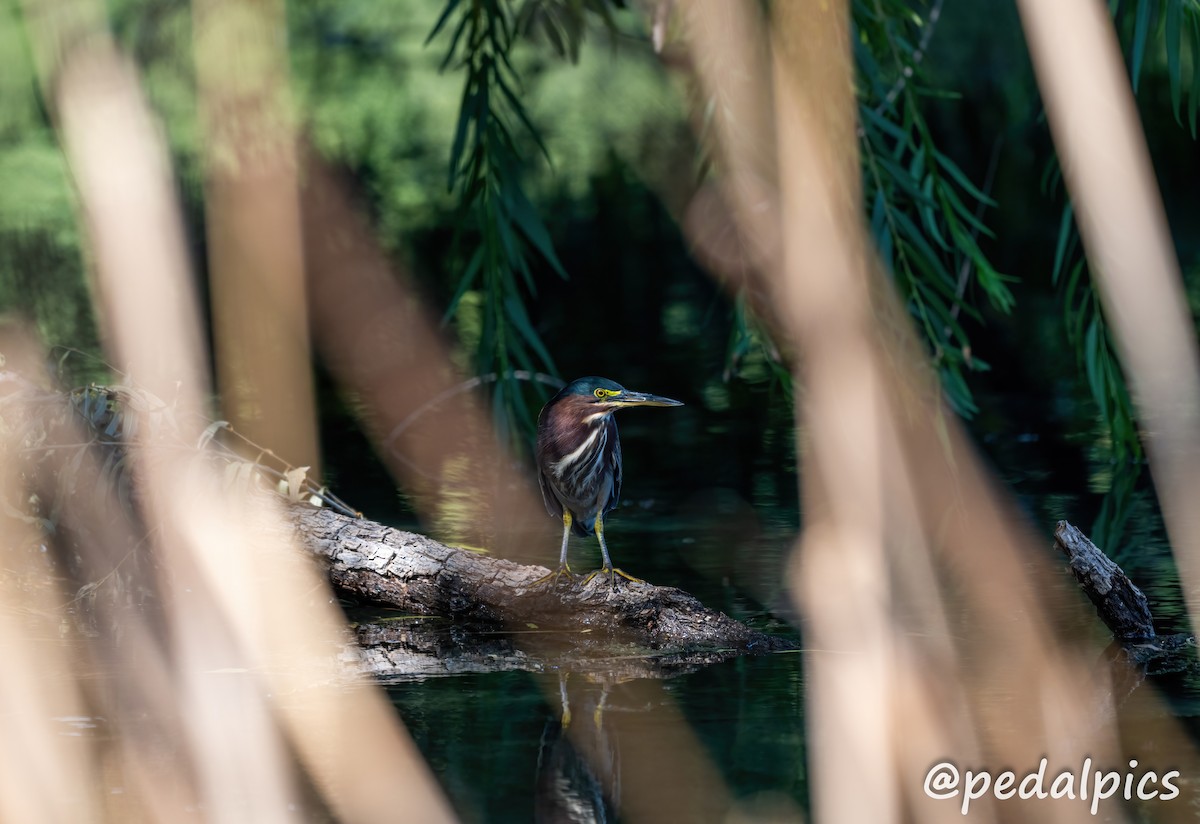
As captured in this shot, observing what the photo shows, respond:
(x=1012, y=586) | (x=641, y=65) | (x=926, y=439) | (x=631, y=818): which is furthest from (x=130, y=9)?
(x=641, y=65)

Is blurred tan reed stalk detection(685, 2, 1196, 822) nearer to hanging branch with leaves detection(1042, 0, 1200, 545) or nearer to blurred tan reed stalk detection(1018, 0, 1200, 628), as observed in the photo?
blurred tan reed stalk detection(1018, 0, 1200, 628)

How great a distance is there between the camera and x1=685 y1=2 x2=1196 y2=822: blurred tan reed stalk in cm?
362

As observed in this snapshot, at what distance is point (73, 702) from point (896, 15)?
113 inches

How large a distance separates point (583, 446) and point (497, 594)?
16.7 inches

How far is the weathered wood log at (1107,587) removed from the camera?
12.5 ft

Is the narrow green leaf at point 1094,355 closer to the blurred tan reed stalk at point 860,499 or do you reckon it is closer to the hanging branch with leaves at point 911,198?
the hanging branch with leaves at point 911,198

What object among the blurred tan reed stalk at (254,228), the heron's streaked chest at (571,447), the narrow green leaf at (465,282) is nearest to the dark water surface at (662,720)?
the heron's streaked chest at (571,447)

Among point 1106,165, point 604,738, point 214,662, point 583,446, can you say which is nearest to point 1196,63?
point 1106,165

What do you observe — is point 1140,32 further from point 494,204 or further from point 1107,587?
point 494,204

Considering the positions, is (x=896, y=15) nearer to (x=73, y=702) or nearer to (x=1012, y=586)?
(x=1012, y=586)

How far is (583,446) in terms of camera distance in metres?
4.23

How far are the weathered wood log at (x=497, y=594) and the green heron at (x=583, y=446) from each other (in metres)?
0.07

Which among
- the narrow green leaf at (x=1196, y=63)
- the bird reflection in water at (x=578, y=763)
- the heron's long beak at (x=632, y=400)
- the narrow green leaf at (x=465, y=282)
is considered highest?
the narrow green leaf at (x=1196, y=63)

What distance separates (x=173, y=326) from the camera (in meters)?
8.62
